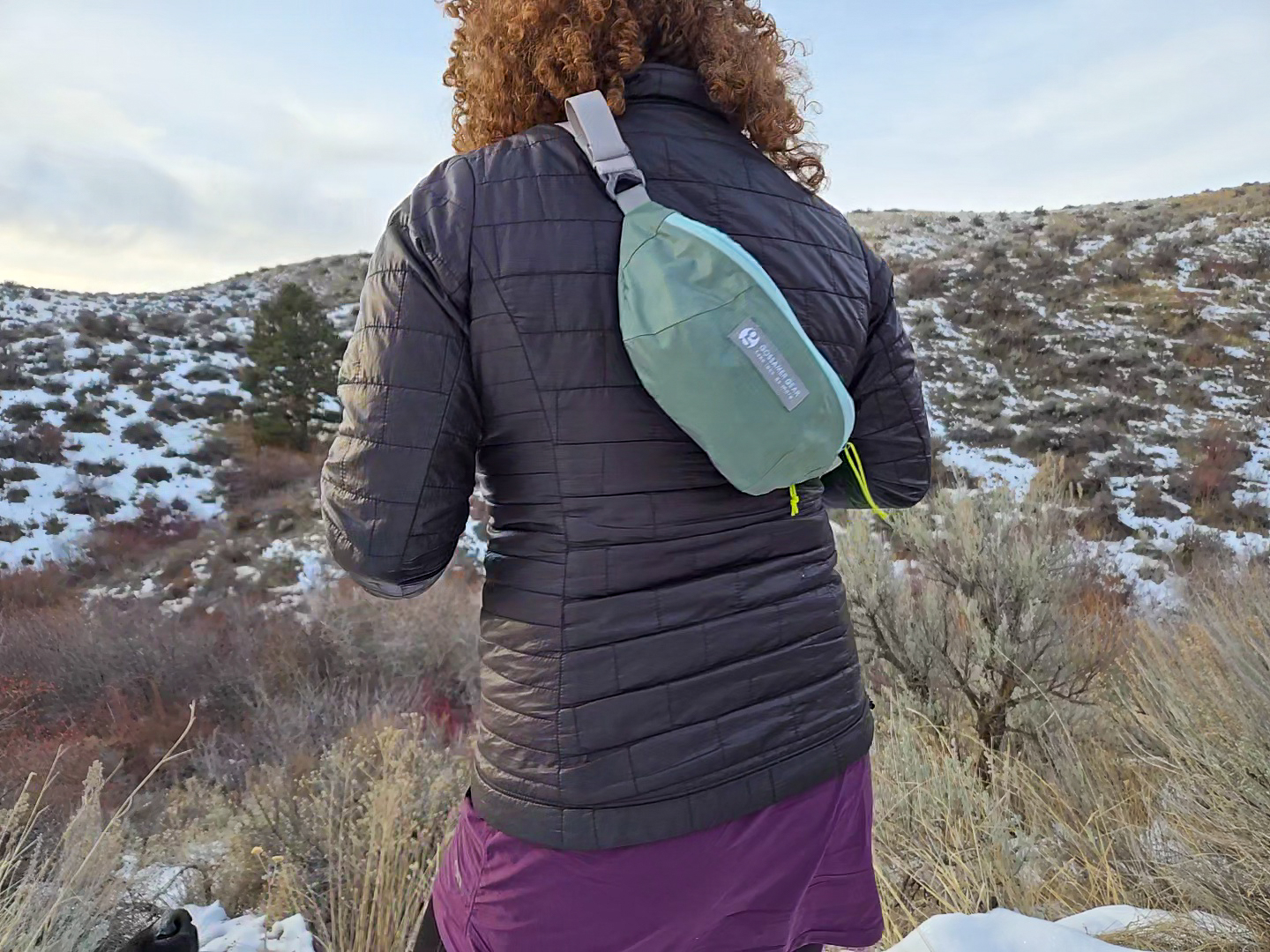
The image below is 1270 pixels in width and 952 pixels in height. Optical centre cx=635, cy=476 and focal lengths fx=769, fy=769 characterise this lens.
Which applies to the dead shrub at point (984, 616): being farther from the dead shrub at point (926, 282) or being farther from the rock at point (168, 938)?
the dead shrub at point (926, 282)

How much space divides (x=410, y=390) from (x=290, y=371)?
54.3 ft

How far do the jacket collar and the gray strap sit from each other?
0.46 ft

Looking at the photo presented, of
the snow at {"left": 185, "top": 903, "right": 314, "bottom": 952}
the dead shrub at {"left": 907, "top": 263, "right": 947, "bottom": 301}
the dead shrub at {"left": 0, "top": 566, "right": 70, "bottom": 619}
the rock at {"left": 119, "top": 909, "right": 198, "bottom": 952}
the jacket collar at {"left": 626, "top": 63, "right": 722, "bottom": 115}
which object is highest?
the dead shrub at {"left": 907, "top": 263, "right": 947, "bottom": 301}

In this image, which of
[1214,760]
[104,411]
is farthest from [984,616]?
[104,411]

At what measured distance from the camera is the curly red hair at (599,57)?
3.21 feet

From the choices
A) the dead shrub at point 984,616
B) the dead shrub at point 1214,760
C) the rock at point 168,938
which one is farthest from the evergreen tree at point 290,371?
the dead shrub at point 1214,760

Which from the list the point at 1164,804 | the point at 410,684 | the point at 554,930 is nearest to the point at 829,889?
the point at 554,930

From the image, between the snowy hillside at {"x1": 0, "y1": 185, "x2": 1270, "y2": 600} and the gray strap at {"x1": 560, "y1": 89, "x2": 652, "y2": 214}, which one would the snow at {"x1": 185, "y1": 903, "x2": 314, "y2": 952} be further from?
the snowy hillside at {"x1": 0, "y1": 185, "x2": 1270, "y2": 600}

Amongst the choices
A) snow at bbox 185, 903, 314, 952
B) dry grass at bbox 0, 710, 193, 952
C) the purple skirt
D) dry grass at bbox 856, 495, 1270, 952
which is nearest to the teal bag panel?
the purple skirt

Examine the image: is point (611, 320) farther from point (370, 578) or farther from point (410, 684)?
point (410, 684)

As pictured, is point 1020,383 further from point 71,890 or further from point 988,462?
point 71,890

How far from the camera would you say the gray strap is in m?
0.87

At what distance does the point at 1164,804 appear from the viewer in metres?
2.39

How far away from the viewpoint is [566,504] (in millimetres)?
881
